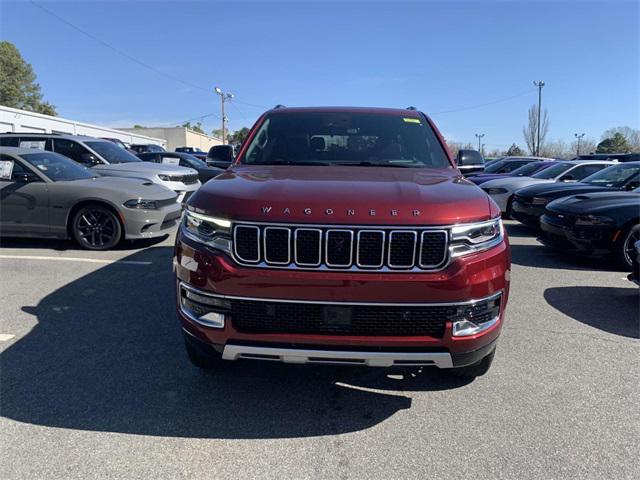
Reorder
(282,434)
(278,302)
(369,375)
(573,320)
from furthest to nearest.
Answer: (573,320) < (369,375) < (282,434) < (278,302)

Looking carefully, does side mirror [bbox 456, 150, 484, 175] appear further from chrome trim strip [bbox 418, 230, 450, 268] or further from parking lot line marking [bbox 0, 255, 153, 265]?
parking lot line marking [bbox 0, 255, 153, 265]

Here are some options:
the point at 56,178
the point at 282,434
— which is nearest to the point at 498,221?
the point at 282,434

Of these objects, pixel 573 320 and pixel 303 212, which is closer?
pixel 303 212

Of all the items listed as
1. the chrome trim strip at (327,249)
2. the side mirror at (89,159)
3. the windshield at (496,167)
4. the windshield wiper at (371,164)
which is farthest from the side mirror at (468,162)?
the windshield at (496,167)

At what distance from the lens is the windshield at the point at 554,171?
12328 mm

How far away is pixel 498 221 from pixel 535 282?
3630mm

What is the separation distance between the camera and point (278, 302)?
2498 mm

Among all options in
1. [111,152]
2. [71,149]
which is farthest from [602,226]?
[71,149]

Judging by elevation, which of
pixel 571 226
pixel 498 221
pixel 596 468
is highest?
pixel 498 221

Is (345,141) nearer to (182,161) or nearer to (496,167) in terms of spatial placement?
(182,161)

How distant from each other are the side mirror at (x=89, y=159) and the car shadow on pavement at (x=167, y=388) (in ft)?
22.8

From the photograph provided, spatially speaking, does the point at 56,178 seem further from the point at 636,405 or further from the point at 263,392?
the point at 636,405

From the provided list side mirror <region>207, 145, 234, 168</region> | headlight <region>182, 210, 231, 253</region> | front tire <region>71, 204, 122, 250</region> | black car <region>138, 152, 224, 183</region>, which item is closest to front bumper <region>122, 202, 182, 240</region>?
front tire <region>71, 204, 122, 250</region>

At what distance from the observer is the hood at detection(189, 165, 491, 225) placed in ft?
8.24
